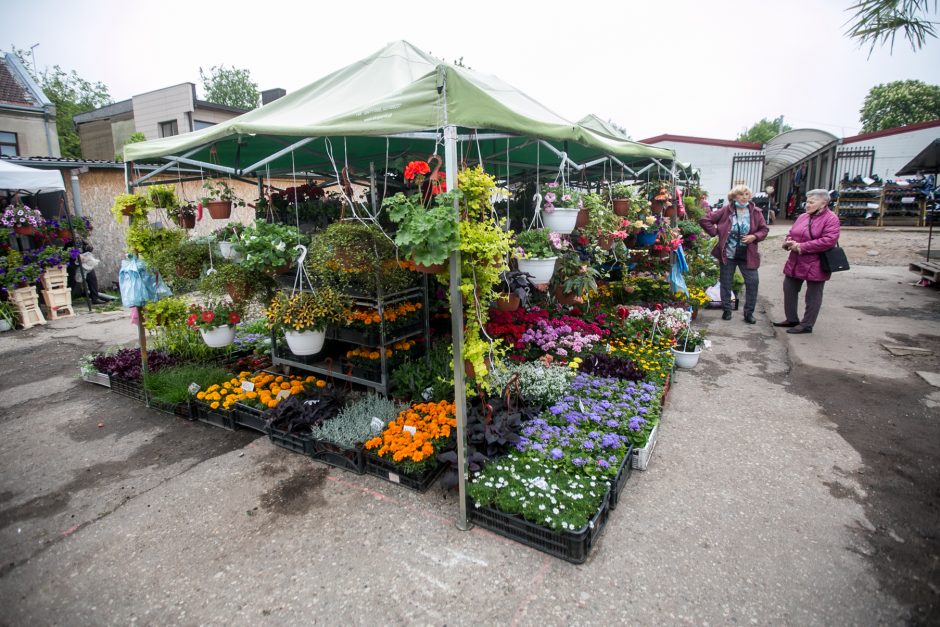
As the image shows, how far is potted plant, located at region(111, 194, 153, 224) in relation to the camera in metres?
4.32

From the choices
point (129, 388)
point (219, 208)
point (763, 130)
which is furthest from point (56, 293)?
point (763, 130)

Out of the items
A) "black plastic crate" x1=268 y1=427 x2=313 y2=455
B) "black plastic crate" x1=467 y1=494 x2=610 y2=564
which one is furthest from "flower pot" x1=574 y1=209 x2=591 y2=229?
"black plastic crate" x1=268 y1=427 x2=313 y2=455

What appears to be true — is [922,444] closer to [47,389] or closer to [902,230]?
[47,389]

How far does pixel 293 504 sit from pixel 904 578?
130 inches

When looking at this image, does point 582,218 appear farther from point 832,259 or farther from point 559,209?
point 832,259

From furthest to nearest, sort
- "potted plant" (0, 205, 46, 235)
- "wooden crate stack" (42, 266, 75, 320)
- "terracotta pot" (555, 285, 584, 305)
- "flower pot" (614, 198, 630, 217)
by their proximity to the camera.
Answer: "wooden crate stack" (42, 266, 75, 320) < "potted plant" (0, 205, 46, 235) < "flower pot" (614, 198, 630, 217) < "terracotta pot" (555, 285, 584, 305)

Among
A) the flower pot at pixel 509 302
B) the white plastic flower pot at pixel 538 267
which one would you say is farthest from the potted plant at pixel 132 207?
the white plastic flower pot at pixel 538 267

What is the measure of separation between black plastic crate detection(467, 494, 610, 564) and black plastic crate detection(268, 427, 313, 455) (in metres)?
1.44

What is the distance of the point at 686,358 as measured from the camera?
5160mm

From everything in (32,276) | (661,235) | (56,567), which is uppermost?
(661,235)

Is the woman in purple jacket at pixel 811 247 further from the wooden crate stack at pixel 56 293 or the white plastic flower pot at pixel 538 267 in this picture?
the wooden crate stack at pixel 56 293

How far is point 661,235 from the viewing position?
643cm

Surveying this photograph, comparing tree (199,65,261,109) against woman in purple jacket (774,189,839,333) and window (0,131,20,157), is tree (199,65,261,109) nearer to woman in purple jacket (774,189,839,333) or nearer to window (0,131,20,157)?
window (0,131,20,157)

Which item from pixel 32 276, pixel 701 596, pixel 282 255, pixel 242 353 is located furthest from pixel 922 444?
pixel 32 276
